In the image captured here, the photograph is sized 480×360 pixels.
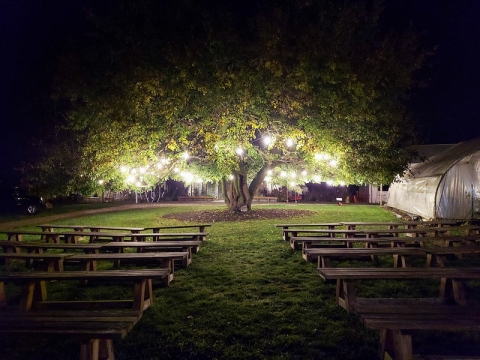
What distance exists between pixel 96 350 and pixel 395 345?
294 cm

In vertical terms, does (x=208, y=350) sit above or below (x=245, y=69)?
below

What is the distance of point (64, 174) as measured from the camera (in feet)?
40.1

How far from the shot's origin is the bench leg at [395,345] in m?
3.62

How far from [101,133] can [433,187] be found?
42.2ft

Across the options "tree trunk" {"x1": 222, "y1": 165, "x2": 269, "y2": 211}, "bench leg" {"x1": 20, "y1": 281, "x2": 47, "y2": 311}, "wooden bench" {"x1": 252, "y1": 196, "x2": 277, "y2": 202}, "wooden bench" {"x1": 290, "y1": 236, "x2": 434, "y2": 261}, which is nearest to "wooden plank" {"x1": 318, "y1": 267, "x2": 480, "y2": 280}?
"wooden bench" {"x1": 290, "y1": 236, "x2": 434, "y2": 261}

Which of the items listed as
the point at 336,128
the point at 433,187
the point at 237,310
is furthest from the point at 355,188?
the point at 237,310

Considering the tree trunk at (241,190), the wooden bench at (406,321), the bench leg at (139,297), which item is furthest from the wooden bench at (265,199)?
the wooden bench at (406,321)

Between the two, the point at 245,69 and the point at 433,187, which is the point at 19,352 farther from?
the point at 433,187

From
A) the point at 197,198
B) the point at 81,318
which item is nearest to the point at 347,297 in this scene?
the point at 81,318

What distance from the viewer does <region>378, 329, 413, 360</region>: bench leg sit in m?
3.62

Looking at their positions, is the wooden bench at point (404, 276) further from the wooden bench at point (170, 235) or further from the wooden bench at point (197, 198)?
the wooden bench at point (197, 198)

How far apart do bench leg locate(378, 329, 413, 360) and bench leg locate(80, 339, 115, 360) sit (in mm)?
2852

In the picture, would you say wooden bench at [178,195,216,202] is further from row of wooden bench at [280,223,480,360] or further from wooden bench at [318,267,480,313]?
wooden bench at [318,267,480,313]

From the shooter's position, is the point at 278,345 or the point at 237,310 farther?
the point at 237,310
